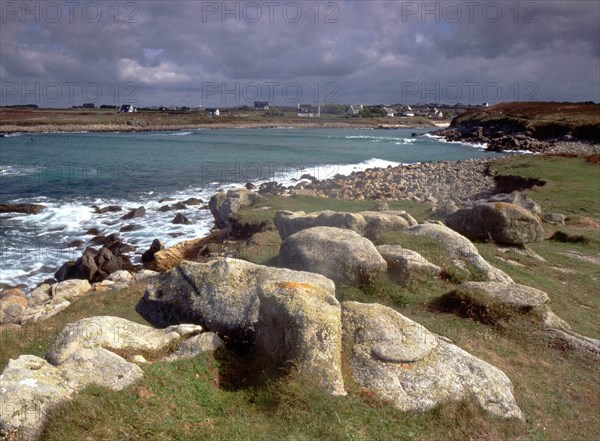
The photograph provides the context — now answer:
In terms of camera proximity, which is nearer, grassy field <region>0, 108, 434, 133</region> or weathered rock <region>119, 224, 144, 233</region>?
weathered rock <region>119, 224, 144, 233</region>

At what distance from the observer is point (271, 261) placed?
1755 cm

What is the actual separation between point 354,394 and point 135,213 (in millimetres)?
33331

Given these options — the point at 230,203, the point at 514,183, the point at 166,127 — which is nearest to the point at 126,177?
the point at 230,203

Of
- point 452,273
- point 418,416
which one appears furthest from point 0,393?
point 452,273

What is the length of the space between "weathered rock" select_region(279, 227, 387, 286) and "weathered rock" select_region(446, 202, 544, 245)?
9.29 m

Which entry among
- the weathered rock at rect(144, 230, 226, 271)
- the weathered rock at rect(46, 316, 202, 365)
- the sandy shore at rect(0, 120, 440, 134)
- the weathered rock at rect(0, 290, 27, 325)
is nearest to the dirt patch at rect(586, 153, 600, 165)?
the weathered rock at rect(144, 230, 226, 271)

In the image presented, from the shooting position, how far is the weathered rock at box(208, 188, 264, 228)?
3306cm

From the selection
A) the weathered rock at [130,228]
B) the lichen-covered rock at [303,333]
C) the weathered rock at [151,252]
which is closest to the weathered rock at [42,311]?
the weathered rock at [151,252]

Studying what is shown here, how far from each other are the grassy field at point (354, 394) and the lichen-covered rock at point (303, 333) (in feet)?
1.29

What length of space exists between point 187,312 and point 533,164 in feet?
172

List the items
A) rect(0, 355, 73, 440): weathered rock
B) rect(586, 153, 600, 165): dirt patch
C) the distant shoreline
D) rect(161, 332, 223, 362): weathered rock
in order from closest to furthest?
1. rect(0, 355, 73, 440): weathered rock
2. rect(161, 332, 223, 362): weathered rock
3. rect(586, 153, 600, 165): dirt patch
4. the distant shoreline

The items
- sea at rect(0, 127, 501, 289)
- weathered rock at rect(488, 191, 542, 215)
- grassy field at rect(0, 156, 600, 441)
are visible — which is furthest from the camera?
sea at rect(0, 127, 501, 289)

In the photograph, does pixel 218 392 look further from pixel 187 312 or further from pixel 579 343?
pixel 579 343

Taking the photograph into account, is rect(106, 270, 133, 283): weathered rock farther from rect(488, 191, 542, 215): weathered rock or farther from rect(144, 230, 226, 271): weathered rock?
rect(488, 191, 542, 215): weathered rock
